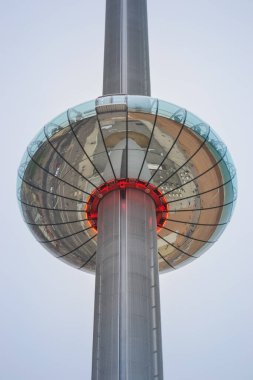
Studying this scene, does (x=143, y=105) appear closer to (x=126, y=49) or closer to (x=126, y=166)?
(x=126, y=166)

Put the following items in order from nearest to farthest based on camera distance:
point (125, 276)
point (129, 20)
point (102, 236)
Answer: point (125, 276), point (102, 236), point (129, 20)

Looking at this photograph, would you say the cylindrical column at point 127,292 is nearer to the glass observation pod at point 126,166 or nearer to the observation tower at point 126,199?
the observation tower at point 126,199

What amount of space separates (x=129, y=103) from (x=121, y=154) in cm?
166

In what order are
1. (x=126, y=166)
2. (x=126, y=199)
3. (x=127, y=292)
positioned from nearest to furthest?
(x=127, y=292) → (x=126, y=199) → (x=126, y=166)

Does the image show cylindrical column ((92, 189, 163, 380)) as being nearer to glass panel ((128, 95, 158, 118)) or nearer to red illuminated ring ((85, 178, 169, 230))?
red illuminated ring ((85, 178, 169, 230))

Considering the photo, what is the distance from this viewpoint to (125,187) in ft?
57.9

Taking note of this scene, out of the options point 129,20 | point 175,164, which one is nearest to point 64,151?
point 175,164

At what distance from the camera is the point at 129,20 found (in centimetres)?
2791

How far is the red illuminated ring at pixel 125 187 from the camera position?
57.9 feet

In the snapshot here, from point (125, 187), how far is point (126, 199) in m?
0.52

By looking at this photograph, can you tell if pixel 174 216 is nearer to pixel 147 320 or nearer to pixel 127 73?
pixel 147 320

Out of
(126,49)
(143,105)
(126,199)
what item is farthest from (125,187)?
(126,49)

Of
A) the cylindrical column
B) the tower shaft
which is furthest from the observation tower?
the tower shaft

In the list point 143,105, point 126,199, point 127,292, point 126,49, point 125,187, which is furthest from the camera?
point 126,49
